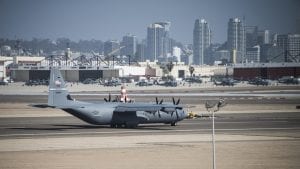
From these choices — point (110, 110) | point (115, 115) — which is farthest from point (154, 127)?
point (110, 110)

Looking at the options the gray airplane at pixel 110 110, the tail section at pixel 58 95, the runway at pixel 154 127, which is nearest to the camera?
the runway at pixel 154 127

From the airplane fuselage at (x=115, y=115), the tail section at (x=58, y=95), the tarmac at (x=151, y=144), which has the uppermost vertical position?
the tail section at (x=58, y=95)

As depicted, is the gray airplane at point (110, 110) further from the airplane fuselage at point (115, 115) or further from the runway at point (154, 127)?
the runway at point (154, 127)

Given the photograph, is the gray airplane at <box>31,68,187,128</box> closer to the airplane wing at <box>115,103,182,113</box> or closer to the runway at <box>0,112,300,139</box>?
the airplane wing at <box>115,103,182,113</box>

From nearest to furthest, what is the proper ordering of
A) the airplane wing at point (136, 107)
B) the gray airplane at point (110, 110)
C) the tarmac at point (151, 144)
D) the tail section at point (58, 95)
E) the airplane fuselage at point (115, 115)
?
the tarmac at point (151, 144), the tail section at point (58, 95), the gray airplane at point (110, 110), the airplane fuselage at point (115, 115), the airplane wing at point (136, 107)

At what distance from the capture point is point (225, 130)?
182ft

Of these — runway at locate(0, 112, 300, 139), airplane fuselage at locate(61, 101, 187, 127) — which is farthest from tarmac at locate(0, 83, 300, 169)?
airplane fuselage at locate(61, 101, 187, 127)

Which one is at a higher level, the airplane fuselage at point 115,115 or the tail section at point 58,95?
the tail section at point 58,95

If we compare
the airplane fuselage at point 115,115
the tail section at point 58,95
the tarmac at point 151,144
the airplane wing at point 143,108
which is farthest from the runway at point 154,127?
the tail section at point 58,95

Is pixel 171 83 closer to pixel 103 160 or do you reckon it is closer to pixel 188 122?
pixel 188 122

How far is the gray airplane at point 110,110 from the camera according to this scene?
54.8 metres

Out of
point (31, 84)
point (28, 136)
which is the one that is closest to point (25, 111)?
point (28, 136)

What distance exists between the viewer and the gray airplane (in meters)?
54.8

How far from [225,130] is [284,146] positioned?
12.2m
